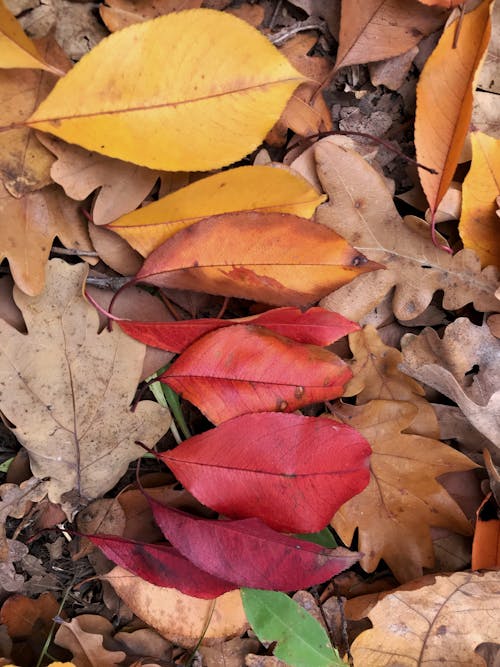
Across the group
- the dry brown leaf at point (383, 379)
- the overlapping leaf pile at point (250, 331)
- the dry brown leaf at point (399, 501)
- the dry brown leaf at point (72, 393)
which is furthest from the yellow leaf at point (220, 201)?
the dry brown leaf at point (399, 501)

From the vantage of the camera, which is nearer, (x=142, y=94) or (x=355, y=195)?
(x=142, y=94)

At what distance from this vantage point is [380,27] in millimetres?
1044

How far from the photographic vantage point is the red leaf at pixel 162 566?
3.17ft

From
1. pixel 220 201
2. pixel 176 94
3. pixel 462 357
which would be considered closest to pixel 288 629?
pixel 462 357

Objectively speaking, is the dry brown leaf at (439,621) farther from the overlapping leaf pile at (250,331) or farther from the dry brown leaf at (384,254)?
the dry brown leaf at (384,254)

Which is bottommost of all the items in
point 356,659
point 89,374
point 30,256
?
point 356,659

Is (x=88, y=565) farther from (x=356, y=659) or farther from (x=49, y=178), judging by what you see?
(x=49, y=178)

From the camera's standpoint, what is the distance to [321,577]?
933 millimetres

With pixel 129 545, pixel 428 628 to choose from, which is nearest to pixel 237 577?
pixel 129 545

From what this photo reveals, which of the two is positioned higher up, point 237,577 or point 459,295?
point 459,295

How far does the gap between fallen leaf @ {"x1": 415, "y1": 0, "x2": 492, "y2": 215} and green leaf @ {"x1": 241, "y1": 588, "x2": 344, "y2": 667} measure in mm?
626

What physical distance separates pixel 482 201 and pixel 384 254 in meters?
0.17

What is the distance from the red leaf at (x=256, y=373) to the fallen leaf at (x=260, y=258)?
0.07 m

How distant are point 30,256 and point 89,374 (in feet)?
0.63
